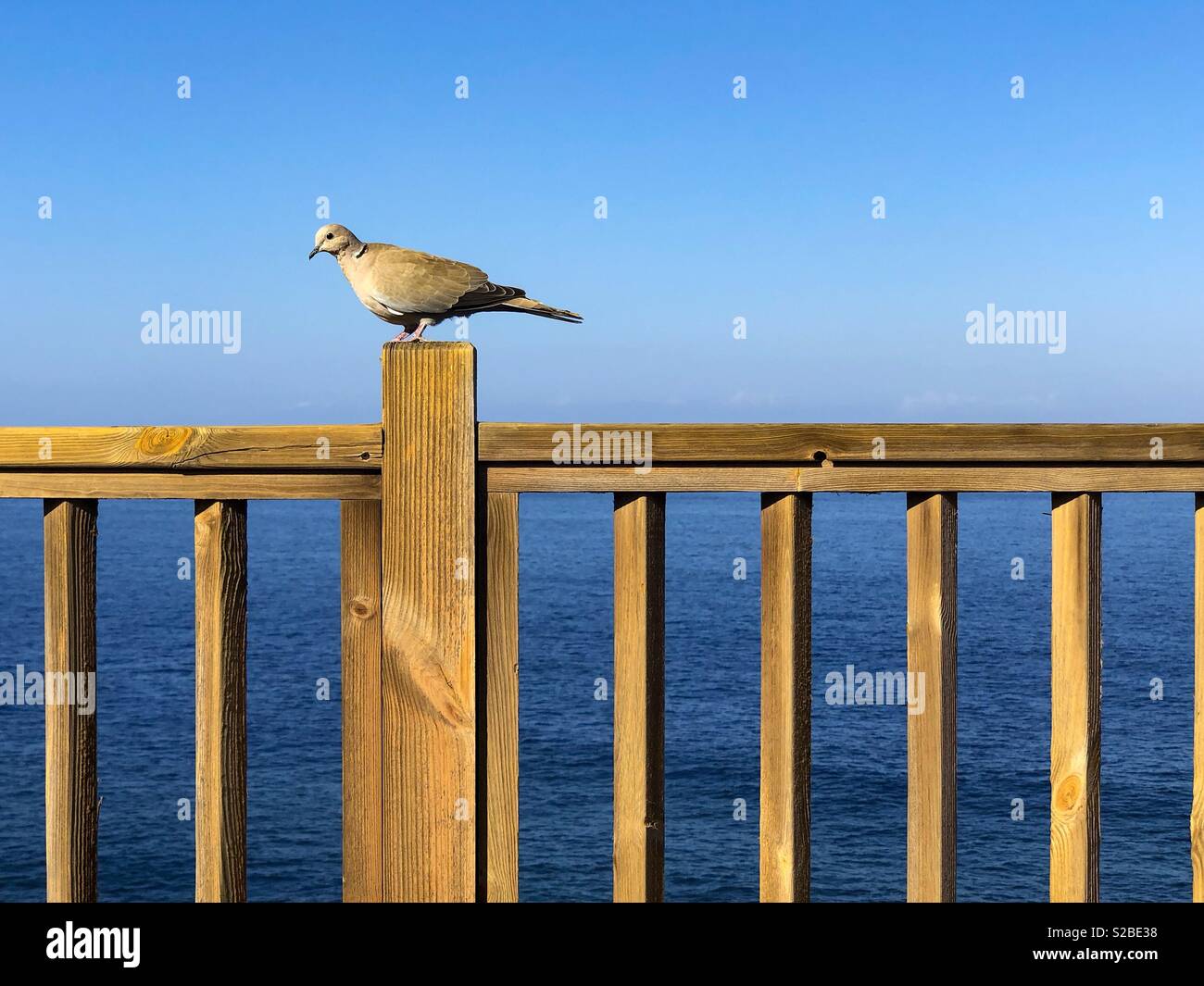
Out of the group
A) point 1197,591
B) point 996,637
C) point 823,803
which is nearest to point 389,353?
point 1197,591

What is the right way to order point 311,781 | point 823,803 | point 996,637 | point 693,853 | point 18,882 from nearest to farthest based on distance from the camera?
point 18,882 < point 693,853 < point 823,803 < point 311,781 < point 996,637

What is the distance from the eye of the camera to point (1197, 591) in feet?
7.90

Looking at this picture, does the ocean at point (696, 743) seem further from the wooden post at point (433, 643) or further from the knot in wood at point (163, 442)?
the knot in wood at point (163, 442)

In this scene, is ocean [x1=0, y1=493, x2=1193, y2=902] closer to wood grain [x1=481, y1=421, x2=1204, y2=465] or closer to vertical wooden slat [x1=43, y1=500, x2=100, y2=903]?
wood grain [x1=481, y1=421, x2=1204, y2=465]

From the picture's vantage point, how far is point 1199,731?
2344 mm

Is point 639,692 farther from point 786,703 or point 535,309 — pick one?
point 535,309

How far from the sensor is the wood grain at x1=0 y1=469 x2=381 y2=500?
2.35m

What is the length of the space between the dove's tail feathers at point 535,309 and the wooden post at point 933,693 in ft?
4.92

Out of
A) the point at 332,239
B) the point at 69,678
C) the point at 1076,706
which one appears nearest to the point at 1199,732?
the point at 1076,706

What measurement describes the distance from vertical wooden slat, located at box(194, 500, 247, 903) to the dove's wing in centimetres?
145

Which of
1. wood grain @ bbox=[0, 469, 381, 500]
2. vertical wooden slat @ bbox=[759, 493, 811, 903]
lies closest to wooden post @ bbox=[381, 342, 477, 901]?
wood grain @ bbox=[0, 469, 381, 500]
